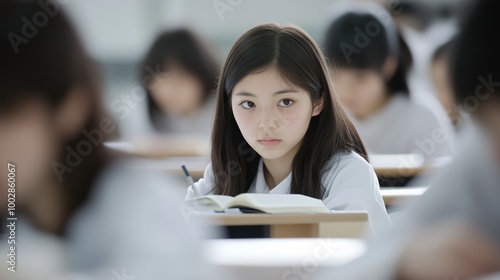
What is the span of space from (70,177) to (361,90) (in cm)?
360

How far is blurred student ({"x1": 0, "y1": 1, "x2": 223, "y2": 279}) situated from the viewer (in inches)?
36.0

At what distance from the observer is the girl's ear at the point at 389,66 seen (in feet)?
14.3

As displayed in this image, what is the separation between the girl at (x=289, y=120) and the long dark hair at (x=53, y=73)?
1.68 meters

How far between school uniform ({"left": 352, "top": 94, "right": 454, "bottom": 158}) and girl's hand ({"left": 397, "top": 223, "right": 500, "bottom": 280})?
352 centimetres

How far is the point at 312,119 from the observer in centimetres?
279

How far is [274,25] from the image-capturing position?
278cm

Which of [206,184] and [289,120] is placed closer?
[289,120]

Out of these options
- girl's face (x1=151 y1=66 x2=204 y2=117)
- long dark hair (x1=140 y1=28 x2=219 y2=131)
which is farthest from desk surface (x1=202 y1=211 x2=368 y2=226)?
girl's face (x1=151 y1=66 x2=204 y2=117)

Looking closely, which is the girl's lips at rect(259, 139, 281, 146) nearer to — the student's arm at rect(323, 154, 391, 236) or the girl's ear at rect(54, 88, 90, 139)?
the student's arm at rect(323, 154, 391, 236)

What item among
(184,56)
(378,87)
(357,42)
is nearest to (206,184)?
(357,42)

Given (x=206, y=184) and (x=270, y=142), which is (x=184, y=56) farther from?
(x=270, y=142)

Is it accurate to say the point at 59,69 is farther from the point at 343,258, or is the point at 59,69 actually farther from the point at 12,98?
the point at 343,258

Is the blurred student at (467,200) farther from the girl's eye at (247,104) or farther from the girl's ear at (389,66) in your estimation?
the girl's ear at (389,66)

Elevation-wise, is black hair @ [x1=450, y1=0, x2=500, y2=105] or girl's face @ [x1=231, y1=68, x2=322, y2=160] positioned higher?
black hair @ [x1=450, y1=0, x2=500, y2=105]
